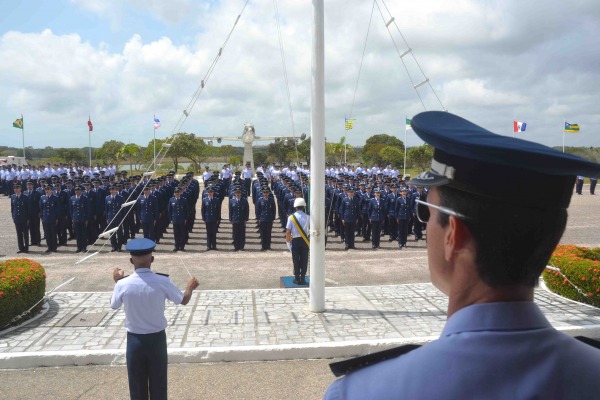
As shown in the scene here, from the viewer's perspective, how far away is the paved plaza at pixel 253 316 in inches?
224

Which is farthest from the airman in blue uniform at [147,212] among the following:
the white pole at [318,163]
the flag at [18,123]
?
the flag at [18,123]

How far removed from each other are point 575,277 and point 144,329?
6.56 metres

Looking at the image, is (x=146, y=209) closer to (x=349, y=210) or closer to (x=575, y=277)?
(x=349, y=210)

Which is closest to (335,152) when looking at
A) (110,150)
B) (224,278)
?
(110,150)

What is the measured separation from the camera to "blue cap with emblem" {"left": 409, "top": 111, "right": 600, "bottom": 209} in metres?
0.98

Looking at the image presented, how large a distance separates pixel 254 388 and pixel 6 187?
27.0m

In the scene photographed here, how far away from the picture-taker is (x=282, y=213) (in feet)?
53.9

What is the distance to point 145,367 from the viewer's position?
159 inches

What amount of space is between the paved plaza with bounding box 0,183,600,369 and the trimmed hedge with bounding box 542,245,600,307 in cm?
19

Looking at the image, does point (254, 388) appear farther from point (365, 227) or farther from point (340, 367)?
point (365, 227)

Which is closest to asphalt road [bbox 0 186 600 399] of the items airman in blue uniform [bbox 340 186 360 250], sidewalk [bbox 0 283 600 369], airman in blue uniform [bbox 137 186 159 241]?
sidewalk [bbox 0 283 600 369]

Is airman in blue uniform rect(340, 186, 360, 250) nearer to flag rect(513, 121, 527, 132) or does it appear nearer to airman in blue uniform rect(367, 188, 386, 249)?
airman in blue uniform rect(367, 188, 386, 249)

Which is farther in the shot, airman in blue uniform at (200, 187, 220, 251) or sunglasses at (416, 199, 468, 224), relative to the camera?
airman in blue uniform at (200, 187, 220, 251)

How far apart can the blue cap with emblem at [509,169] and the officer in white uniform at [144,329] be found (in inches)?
136
